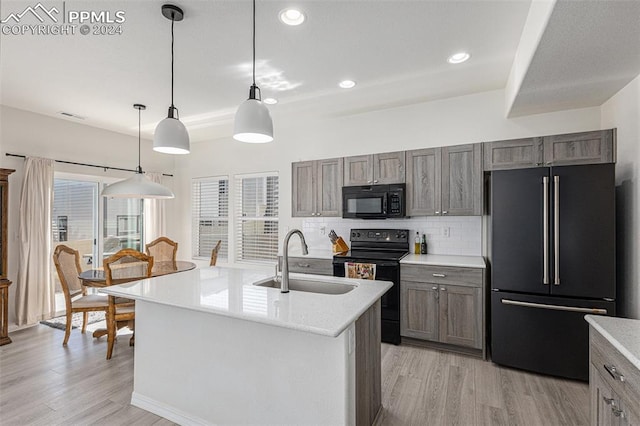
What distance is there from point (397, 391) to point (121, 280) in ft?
9.35

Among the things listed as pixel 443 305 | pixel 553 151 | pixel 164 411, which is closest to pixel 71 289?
pixel 164 411

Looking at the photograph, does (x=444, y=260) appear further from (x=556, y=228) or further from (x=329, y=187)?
(x=329, y=187)

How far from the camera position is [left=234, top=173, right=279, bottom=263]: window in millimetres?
5207

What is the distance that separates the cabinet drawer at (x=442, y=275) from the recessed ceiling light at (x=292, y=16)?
8.19ft

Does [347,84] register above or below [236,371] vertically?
above

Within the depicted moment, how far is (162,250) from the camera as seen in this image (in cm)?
483

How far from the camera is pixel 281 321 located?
151cm

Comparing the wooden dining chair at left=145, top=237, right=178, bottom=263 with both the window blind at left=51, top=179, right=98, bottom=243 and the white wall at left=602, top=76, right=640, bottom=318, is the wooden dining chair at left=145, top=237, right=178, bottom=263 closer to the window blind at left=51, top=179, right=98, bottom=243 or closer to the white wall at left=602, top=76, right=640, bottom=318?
the window blind at left=51, top=179, right=98, bottom=243

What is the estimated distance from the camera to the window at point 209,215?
5691mm

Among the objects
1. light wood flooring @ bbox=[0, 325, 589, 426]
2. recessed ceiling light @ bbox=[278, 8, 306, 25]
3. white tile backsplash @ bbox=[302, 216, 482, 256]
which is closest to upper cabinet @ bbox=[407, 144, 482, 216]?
white tile backsplash @ bbox=[302, 216, 482, 256]

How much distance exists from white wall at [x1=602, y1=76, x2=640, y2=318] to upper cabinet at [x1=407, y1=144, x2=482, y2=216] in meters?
1.11

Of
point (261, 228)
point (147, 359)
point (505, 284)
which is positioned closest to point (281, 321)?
point (147, 359)

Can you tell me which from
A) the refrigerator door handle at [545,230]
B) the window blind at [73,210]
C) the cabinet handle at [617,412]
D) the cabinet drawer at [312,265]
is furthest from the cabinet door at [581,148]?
the window blind at [73,210]

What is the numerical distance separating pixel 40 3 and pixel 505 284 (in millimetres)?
4193
